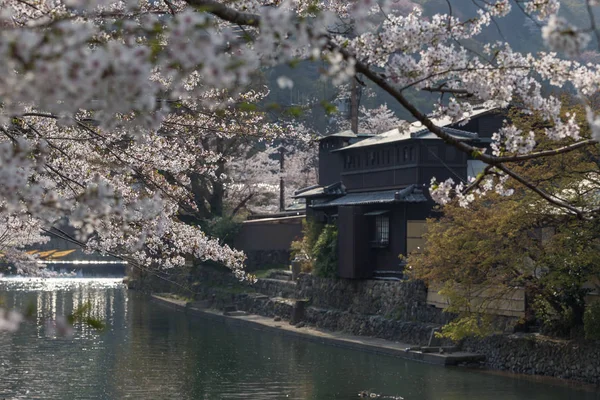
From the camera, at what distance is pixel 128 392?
17312 mm

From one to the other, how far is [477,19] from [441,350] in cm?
1564

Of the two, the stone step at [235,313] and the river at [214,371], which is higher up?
the stone step at [235,313]

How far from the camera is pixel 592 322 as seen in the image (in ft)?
57.8

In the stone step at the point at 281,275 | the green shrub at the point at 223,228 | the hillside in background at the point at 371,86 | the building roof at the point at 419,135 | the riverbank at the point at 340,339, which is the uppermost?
the hillside in background at the point at 371,86

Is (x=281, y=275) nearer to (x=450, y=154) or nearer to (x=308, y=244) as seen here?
(x=308, y=244)

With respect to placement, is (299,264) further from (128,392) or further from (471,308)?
(128,392)

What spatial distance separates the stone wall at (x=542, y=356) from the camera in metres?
18.1

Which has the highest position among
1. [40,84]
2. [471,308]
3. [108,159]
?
[108,159]

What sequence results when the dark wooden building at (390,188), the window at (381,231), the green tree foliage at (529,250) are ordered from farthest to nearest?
the window at (381,231) < the dark wooden building at (390,188) < the green tree foliage at (529,250)

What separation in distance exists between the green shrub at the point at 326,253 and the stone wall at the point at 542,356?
802 cm

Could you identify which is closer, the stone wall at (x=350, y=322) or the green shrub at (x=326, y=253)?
the stone wall at (x=350, y=322)

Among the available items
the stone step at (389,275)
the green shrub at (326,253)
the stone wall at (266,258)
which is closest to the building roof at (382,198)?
the green shrub at (326,253)

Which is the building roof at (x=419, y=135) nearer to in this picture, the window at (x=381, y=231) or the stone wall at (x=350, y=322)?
the window at (x=381, y=231)

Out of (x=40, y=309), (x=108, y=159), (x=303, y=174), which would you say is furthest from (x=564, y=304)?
(x=303, y=174)
